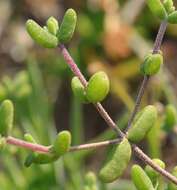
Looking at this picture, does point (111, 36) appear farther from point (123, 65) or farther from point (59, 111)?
point (59, 111)

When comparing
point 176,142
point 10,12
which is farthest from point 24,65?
point 176,142

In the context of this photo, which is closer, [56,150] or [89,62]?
[56,150]

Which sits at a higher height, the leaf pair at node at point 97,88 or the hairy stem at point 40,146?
the leaf pair at node at point 97,88

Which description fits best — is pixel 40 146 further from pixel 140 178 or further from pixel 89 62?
pixel 89 62

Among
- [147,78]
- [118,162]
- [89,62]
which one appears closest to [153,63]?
[147,78]

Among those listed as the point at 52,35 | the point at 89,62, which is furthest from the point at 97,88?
the point at 89,62

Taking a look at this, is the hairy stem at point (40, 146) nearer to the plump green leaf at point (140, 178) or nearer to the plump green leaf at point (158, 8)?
the plump green leaf at point (140, 178)

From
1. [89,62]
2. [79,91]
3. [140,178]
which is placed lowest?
[89,62]

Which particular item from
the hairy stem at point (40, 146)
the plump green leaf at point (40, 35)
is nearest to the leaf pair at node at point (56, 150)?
the hairy stem at point (40, 146)

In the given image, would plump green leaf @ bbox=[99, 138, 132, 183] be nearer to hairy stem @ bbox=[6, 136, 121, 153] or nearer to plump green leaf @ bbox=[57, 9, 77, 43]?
hairy stem @ bbox=[6, 136, 121, 153]

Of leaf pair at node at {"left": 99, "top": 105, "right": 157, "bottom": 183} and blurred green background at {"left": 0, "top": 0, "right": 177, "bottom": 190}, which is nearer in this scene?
leaf pair at node at {"left": 99, "top": 105, "right": 157, "bottom": 183}

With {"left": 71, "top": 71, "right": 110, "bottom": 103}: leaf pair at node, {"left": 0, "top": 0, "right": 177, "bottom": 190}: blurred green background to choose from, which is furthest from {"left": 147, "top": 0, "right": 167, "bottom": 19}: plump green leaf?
{"left": 0, "top": 0, "right": 177, "bottom": 190}: blurred green background

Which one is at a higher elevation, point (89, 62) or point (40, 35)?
point (40, 35)
